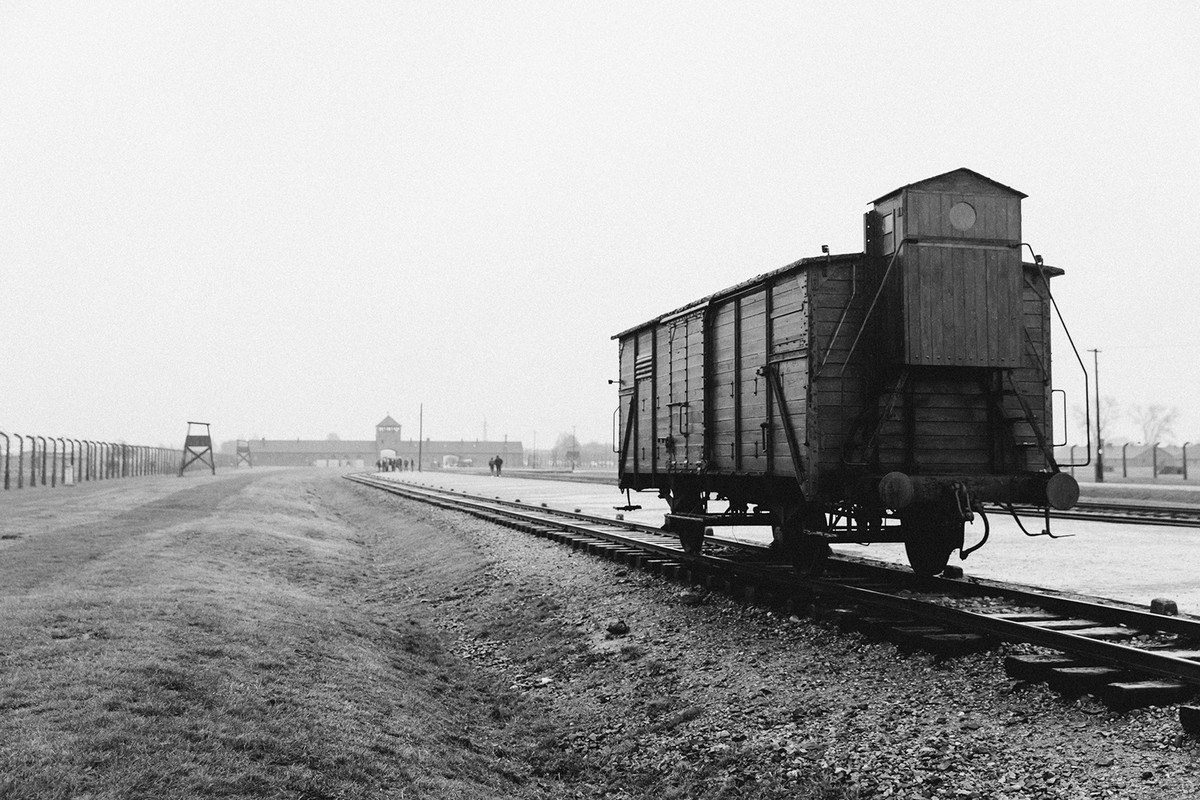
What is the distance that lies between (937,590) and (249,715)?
6666mm

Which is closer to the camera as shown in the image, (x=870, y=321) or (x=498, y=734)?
(x=498, y=734)

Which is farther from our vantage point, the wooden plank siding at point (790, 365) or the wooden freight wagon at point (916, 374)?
the wooden plank siding at point (790, 365)

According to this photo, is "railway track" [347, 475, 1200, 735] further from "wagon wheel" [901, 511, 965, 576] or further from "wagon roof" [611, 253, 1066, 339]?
"wagon roof" [611, 253, 1066, 339]

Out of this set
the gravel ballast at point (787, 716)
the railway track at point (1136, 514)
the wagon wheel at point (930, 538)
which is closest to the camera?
the gravel ballast at point (787, 716)

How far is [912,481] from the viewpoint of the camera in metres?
8.85

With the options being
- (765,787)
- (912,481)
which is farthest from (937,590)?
(765,787)

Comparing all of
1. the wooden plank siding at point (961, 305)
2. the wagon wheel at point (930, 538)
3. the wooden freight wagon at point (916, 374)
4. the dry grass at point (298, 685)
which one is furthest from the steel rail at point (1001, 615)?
the wooden plank siding at point (961, 305)

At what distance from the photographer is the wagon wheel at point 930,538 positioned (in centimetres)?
991

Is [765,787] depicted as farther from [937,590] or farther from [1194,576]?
[1194,576]

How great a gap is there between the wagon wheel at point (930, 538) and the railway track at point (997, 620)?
30cm

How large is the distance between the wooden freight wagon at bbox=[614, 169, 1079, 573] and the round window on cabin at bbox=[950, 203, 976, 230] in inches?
0.6

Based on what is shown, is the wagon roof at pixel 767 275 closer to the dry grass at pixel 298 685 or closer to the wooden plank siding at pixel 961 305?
the wooden plank siding at pixel 961 305

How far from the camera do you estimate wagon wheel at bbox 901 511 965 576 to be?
9906mm

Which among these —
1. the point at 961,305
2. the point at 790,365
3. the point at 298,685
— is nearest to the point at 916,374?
the point at 961,305
